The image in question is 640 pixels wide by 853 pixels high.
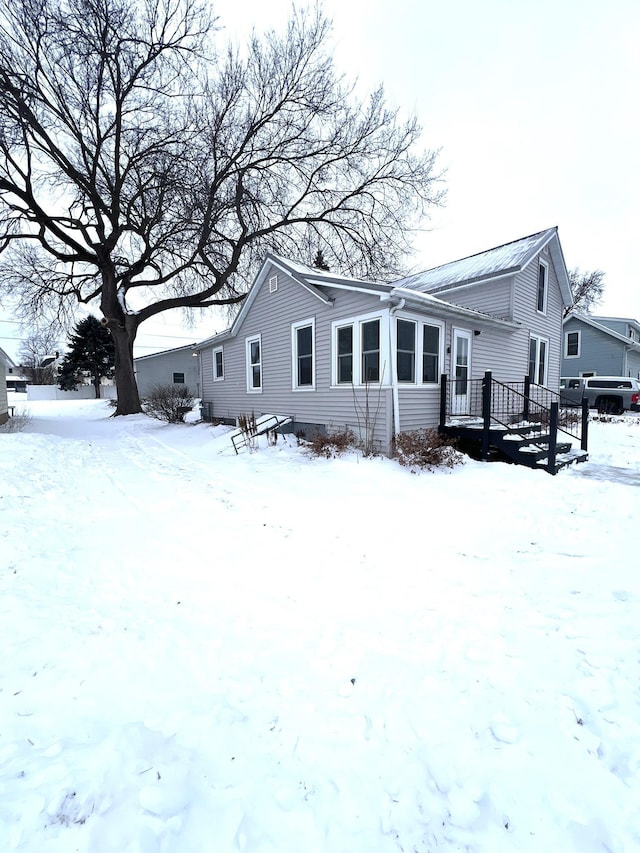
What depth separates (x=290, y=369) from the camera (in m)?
11.1

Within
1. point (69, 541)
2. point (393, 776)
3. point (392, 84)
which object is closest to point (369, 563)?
point (393, 776)

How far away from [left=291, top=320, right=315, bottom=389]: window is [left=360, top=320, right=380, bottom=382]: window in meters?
1.76

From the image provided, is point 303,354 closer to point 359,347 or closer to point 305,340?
point 305,340

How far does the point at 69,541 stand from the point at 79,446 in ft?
23.9

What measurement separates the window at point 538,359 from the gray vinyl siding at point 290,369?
6962 mm

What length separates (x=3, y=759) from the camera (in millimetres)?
1815

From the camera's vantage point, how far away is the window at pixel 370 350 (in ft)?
28.0

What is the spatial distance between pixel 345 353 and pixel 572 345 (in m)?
24.0

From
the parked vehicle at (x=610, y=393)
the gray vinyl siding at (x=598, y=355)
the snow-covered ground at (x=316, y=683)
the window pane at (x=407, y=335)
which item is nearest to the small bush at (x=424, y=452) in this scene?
the window pane at (x=407, y=335)

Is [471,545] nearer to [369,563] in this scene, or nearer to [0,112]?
[369,563]

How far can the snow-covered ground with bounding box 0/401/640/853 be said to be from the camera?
1647 millimetres

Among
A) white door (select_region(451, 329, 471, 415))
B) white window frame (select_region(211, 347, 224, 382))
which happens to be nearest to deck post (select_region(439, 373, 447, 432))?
white door (select_region(451, 329, 471, 415))

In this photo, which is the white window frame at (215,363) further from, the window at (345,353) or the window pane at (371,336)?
the window pane at (371,336)

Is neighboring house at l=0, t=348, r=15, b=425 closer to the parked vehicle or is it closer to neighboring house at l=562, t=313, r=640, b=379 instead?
the parked vehicle
